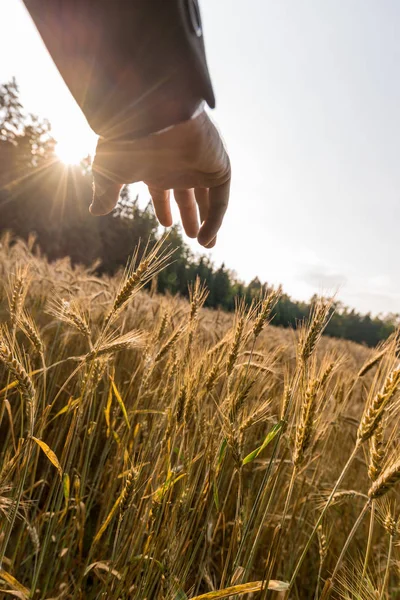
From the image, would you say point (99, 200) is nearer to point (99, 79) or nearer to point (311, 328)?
point (99, 79)

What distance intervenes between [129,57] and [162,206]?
829 mm

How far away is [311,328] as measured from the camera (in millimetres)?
1095

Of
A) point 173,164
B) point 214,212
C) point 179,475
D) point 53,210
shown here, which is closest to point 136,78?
point 173,164

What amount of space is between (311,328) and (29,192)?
81.7 feet

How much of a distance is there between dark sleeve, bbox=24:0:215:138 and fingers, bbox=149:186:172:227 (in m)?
0.63

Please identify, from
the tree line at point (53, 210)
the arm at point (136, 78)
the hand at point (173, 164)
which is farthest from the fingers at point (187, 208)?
the tree line at point (53, 210)

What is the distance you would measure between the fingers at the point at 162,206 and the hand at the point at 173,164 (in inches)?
11.4

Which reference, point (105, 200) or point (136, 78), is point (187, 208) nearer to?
point (105, 200)

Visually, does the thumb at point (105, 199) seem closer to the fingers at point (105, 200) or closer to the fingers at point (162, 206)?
the fingers at point (105, 200)

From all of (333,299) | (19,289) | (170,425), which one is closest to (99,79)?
(19,289)

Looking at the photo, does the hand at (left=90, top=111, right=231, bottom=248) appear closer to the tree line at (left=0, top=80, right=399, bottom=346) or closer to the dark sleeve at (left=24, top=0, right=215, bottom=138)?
the dark sleeve at (left=24, top=0, right=215, bottom=138)

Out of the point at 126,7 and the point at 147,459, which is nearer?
the point at 126,7

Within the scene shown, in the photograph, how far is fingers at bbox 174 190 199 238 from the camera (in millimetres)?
1686

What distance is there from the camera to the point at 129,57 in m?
0.92
